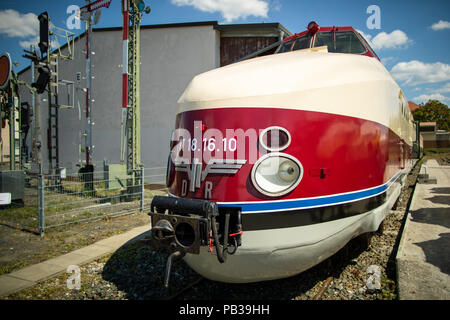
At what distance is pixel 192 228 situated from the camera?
2.85 meters

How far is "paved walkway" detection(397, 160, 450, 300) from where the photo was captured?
358 cm

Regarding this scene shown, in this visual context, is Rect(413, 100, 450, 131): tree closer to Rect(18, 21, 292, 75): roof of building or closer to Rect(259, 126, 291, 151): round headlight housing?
Rect(18, 21, 292, 75): roof of building

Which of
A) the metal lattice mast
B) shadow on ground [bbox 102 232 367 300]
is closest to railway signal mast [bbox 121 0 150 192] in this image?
the metal lattice mast

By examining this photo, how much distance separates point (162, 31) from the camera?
585 inches

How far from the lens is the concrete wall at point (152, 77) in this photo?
14305 mm

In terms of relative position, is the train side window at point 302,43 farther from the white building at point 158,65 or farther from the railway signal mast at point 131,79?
the white building at point 158,65

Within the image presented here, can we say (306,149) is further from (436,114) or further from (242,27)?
(436,114)

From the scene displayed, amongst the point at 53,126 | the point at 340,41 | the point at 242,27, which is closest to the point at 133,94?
the point at 242,27

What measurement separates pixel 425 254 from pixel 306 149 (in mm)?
3134

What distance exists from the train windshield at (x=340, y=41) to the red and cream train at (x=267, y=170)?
73.6 inches

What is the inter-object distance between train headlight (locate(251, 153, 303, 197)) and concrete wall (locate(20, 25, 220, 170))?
38.5 ft

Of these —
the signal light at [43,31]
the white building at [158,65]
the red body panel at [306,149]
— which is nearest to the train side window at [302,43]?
the red body panel at [306,149]

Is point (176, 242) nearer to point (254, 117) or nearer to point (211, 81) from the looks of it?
point (254, 117)

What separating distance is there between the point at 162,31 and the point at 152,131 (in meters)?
4.69
